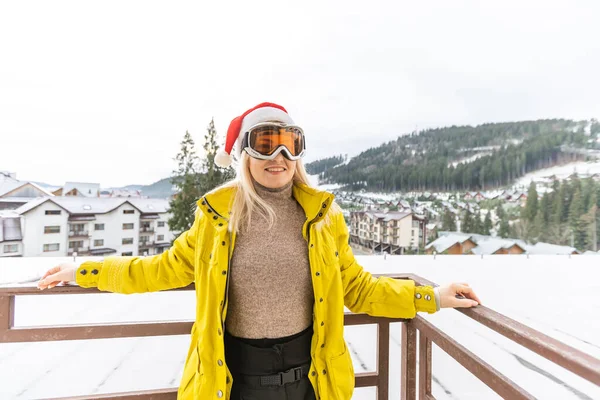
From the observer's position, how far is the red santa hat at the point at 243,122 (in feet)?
2.84

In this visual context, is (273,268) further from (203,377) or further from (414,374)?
(414,374)

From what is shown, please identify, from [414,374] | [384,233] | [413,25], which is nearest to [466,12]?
[413,25]

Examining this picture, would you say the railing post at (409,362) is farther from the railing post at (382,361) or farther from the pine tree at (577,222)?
the pine tree at (577,222)

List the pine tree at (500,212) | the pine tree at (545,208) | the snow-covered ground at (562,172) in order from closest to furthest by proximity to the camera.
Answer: the pine tree at (545,208) → the pine tree at (500,212) → the snow-covered ground at (562,172)

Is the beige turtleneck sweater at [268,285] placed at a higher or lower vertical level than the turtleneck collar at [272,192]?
lower

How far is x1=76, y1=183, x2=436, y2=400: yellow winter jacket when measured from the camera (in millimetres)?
738

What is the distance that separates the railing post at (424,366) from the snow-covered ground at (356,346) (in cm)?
43

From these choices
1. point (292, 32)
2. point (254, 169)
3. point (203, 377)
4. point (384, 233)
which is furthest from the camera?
point (384, 233)

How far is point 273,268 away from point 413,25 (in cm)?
1422

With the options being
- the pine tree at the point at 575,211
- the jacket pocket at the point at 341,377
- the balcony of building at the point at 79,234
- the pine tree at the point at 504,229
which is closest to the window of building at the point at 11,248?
the balcony of building at the point at 79,234

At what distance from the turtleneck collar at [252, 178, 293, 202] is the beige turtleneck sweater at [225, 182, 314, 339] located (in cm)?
9

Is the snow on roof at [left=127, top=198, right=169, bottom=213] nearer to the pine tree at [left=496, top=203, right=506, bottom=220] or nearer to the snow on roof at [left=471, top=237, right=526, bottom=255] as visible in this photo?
the snow on roof at [left=471, top=237, right=526, bottom=255]

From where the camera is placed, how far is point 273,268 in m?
0.75

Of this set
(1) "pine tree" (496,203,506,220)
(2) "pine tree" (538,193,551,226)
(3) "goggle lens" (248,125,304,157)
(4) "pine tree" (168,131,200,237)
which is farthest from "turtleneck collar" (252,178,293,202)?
(2) "pine tree" (538,193,551,226)
